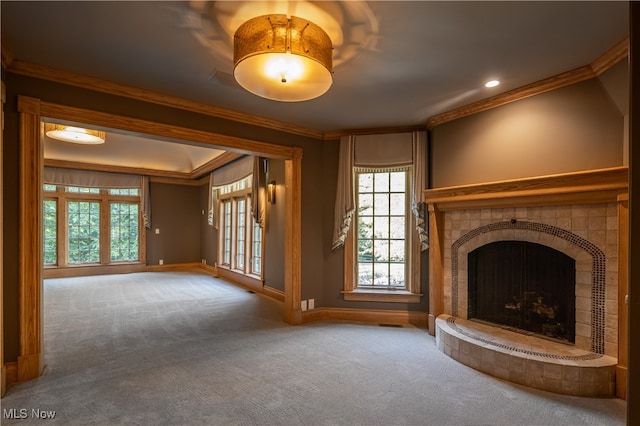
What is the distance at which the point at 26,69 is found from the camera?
266 centimetres

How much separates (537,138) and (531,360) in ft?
6.38

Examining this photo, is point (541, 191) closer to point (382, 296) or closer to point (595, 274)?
point (595, 274)

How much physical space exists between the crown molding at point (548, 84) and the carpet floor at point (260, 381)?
2513 millimetres

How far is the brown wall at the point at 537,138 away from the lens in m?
2.62

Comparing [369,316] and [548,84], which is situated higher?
[548,84]

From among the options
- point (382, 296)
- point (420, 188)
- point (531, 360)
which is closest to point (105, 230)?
point (382, 296)

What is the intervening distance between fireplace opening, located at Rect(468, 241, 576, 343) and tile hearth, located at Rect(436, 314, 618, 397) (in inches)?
6.3

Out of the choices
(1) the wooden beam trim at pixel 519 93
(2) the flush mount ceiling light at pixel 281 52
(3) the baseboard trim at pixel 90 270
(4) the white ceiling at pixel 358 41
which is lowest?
(3) the baseboard trim at pixel 90 270

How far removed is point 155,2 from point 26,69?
162 cm

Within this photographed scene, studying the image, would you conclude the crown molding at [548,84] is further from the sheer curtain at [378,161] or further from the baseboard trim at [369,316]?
the baseboard trim at [369,316]

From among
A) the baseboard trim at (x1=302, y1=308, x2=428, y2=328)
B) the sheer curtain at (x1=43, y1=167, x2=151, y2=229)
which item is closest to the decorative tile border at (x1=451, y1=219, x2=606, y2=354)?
the baseboard trim at (x1=302, y1=308, x2=428, y2=328)

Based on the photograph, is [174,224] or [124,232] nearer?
[124,232]

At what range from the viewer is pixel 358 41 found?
2.29 meters

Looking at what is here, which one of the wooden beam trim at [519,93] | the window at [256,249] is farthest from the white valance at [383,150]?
the window at [256,249]
